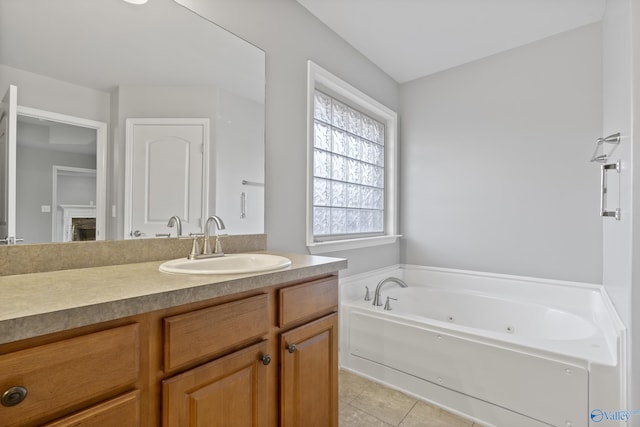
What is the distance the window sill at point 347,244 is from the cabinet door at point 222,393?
1097 mm

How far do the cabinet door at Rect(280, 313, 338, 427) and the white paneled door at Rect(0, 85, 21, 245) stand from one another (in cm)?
96

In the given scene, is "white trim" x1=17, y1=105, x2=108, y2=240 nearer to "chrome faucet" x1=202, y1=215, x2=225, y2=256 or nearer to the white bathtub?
"chrome faucet" x1=202, y1=215, x2=225, y2=256

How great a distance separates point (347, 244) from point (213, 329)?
1564 millimetres

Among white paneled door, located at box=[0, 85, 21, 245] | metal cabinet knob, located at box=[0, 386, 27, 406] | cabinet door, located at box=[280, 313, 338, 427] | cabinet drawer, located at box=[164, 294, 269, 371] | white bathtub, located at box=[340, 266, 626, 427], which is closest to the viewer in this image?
metal cabinet knob, located at box=[0, 386, 27, 406]

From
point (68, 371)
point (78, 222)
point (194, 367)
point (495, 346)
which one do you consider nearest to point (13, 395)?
point (68, 371)

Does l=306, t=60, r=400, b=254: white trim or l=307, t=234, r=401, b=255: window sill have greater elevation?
l=306, t=60, r=400, b=254: white trim

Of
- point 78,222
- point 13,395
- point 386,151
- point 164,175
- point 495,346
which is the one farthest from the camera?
point 386,151

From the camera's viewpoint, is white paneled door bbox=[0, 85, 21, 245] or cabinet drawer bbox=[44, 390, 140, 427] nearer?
cabinet drawer bbox=[44, 390, 140, 427]

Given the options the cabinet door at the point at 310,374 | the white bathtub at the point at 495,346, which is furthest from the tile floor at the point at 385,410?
the cabinet door at the point at 310,374

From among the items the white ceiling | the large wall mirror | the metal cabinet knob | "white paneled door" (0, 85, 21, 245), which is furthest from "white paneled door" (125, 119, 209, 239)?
the white ceiling

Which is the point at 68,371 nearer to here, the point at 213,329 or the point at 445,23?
the point at 213,329

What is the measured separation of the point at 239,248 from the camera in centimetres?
161

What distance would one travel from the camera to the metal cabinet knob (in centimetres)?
54

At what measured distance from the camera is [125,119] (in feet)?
4.01
